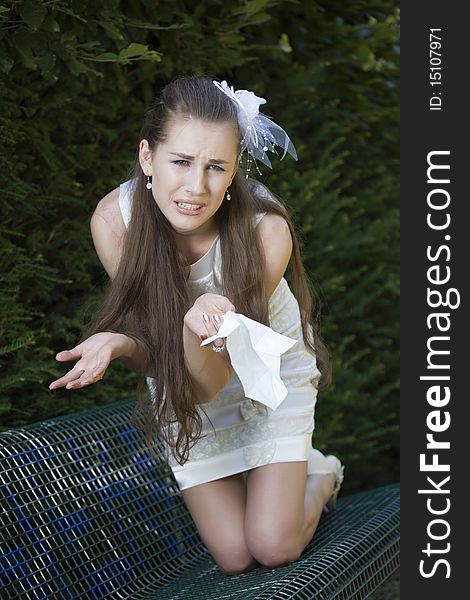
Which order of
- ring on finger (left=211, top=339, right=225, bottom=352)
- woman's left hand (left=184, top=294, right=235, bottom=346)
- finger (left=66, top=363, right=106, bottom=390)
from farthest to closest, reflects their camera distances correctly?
ring on finger (left=211, top=339, right=225, bottom=352), woman's left hand (left=184, top=294, right=235, bottom=346), finger (left=66, top=363, right=106, bottom=390)

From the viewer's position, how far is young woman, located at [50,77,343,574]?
10.0 feet

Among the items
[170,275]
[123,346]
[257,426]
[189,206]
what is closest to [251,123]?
[189,206]

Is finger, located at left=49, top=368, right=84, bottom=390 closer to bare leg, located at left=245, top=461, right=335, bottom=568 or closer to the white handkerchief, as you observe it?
the white handkerchief

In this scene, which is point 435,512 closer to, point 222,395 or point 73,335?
point 222,395

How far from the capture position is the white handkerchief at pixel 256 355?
8.59ft

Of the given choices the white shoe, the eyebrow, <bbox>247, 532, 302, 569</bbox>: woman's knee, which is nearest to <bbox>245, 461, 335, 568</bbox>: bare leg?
<bbox>247, 532, 302, 569</bbox>: woman's knee

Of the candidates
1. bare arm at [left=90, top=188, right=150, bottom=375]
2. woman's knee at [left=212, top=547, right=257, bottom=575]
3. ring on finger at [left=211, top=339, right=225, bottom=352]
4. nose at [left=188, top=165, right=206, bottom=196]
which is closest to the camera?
ring on finger at [left=211, top=339, right=225, bottom=352]

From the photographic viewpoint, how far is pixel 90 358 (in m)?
2.65

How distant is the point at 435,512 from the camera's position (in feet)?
11.3

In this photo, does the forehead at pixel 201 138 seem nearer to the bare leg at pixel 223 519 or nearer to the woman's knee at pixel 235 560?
the bare leg at pixel 223 519

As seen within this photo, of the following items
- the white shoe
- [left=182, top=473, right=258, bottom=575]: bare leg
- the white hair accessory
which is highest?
the white hair accessory

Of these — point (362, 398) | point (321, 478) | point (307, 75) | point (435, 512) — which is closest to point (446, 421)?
point (435, 512)

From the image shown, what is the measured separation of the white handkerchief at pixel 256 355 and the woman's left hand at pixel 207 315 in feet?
0.17

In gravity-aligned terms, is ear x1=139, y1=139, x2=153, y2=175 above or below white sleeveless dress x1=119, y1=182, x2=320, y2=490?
above
